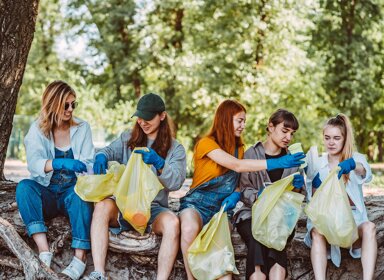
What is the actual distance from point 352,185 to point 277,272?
0.84 m

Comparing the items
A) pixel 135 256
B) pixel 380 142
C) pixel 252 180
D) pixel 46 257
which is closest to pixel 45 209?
pixel 46 257

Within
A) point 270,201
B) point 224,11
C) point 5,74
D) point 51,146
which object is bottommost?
point 270,201

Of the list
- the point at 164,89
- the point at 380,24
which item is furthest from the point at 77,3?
the point at 380,24

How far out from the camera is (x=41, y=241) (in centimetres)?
443

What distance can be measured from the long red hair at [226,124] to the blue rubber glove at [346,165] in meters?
0.72

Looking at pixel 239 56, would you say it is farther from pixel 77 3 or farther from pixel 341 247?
pixel 341 247

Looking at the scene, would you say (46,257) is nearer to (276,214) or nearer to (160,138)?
(160,138)

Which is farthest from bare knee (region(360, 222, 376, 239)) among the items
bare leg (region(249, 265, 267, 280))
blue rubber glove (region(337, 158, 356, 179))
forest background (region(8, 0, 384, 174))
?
forest background (region(8, 0, 384, 174))

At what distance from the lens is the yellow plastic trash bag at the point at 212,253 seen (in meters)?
4.19

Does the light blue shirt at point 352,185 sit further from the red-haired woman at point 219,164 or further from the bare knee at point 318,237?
the red-haired woman at point 219,164

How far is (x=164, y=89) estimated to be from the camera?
16.5m

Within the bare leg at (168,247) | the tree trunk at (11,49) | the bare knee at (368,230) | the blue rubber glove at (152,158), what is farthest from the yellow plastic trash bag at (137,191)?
the tree trunk at (11,49)

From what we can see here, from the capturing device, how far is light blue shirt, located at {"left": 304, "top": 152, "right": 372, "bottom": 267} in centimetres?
447

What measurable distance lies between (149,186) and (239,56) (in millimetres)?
10414
